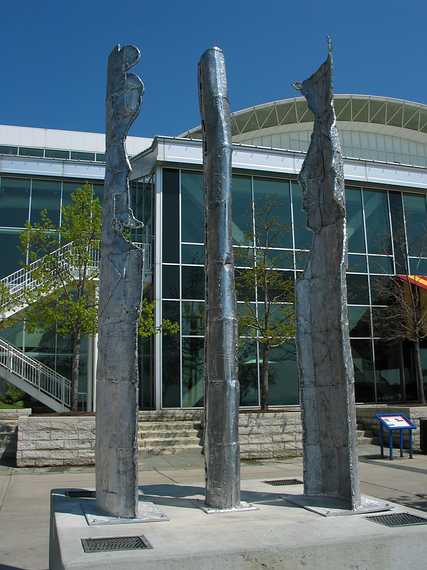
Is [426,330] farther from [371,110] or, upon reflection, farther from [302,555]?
[371,110]

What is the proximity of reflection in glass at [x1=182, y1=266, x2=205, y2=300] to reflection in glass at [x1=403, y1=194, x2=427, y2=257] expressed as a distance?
8.76 m

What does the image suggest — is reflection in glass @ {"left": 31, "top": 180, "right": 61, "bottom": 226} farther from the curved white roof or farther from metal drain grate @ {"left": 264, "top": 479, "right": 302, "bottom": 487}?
metal drain grate @ {"left": 264, "top": 479, "right": 302, "bottom": 487}

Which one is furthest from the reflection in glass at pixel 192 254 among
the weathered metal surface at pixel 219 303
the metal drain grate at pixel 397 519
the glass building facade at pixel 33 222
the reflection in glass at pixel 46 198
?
the metal drain grate at pixel 397 519

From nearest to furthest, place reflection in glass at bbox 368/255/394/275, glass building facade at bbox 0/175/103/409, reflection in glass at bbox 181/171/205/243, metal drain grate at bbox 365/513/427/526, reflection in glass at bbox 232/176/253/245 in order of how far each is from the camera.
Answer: metal drain grate at bbox 365/513/427/526
reflection in glass at bbox 181/171/205/243
reflection in glass at bbox 232/176/253/245
glass building facade at bbox 0/175/103/409
reflection in glass at bbox 368/255/394/275

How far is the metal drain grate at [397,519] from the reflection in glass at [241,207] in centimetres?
1574

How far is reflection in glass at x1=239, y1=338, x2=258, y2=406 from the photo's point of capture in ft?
65.2

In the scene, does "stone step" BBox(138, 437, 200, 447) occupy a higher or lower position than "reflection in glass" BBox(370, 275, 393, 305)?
lower

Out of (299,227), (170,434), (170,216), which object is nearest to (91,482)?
(170,434)

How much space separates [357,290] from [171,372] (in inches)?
307

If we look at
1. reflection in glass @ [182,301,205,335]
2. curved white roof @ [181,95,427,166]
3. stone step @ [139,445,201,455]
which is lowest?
stone step @ [139,445,201,455]

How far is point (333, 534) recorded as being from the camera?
175 inches

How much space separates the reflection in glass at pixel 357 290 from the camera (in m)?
21.9

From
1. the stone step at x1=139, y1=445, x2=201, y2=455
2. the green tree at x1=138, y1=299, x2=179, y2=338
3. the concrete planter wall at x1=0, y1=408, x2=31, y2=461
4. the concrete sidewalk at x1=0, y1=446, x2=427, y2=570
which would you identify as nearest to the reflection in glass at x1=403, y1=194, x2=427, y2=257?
the concrete sidewalk at x1=0, y1=446, x2=427, y2=570

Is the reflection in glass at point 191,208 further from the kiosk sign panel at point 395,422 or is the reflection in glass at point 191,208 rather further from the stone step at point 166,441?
the kiosk sign panel at point 395,422
